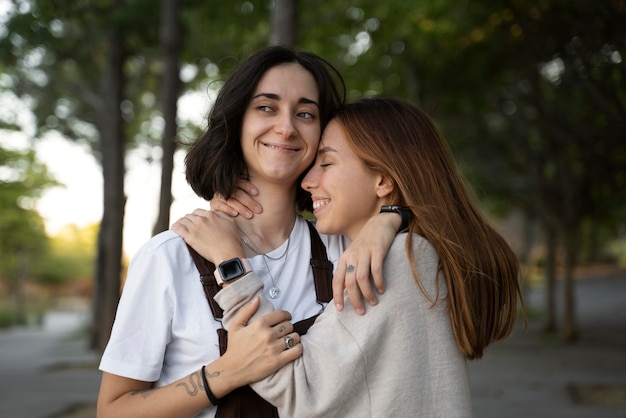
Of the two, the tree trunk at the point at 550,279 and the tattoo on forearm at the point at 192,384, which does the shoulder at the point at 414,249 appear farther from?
the tree trunk at the point at 550,279

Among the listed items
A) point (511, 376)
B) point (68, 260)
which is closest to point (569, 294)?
point (511, 376)

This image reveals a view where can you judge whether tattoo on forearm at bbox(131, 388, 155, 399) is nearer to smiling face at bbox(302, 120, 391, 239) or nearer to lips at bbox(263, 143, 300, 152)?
smiling face at bbox(302, 120, 391, 239)

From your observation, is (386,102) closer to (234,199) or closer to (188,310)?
(234,199)

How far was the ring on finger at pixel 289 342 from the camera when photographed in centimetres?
235

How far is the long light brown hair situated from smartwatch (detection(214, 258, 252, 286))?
53 centimetres

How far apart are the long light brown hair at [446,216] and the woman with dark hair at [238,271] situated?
0.47 ft

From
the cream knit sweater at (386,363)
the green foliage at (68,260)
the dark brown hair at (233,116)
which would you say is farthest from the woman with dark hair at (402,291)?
the green foliage at (68,260)

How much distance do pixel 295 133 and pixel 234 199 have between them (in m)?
0.35

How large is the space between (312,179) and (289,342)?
0.66m

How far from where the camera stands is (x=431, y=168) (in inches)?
100

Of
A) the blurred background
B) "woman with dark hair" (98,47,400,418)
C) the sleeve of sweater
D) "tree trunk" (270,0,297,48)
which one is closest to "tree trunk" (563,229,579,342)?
the blurred background

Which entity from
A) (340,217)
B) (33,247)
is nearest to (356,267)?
(340,217)

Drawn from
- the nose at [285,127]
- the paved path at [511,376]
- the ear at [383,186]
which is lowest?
the paved path at [511,376]

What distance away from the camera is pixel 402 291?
2.32m
